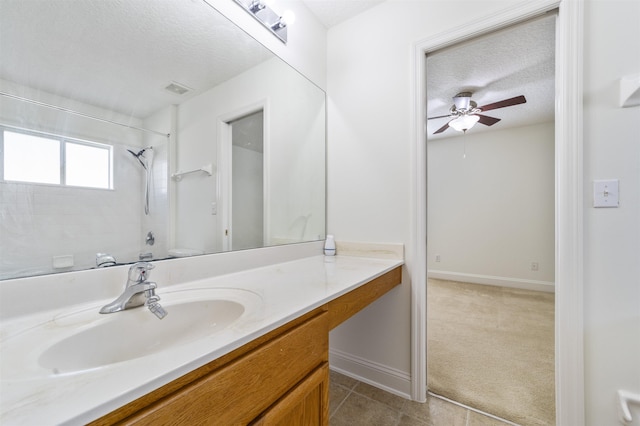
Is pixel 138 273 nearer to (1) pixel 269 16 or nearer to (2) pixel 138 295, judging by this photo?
(2) pixel 138 295

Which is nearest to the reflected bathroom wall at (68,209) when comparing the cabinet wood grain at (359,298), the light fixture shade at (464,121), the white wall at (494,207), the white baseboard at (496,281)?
the cabinet wood grain at (359,298)

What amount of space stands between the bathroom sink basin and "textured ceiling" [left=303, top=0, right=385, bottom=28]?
1799mm

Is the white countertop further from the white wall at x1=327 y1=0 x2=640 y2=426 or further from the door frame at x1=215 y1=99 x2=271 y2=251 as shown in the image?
the white wall at x1=327 y1=0 x2=640 y2=426

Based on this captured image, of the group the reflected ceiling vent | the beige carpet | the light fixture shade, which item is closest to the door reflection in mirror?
the reflected ceiling vent

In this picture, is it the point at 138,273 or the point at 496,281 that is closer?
the point at 138,273

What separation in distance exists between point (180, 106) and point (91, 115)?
0.32 meters

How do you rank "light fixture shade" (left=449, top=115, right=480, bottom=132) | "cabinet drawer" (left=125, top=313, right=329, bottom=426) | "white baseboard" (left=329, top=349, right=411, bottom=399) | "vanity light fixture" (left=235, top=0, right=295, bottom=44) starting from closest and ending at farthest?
"cabinet drawer" (left=125, top=313, right=329, bottom=426) < "vanity light fixture" (left=235, top=0, right=295, bottom=44) < "white baseboard" (left=329, top=349, right=411, bottom=399) < "light fixture shade" (left=449, top=115, right=480, bottom=132)

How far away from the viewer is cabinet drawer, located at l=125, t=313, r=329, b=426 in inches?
17.7

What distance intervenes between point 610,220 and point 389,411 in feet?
4.43

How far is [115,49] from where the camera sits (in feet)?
2.80

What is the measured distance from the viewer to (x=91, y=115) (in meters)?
0.81

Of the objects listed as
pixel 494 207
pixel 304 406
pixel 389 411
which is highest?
pixel 494 207

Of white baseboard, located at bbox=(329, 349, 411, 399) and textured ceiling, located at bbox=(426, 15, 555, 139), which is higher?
textured ceiling, located at bbox=(426, 15, 555, 139)

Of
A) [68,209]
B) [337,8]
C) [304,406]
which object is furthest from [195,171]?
[337,8]
